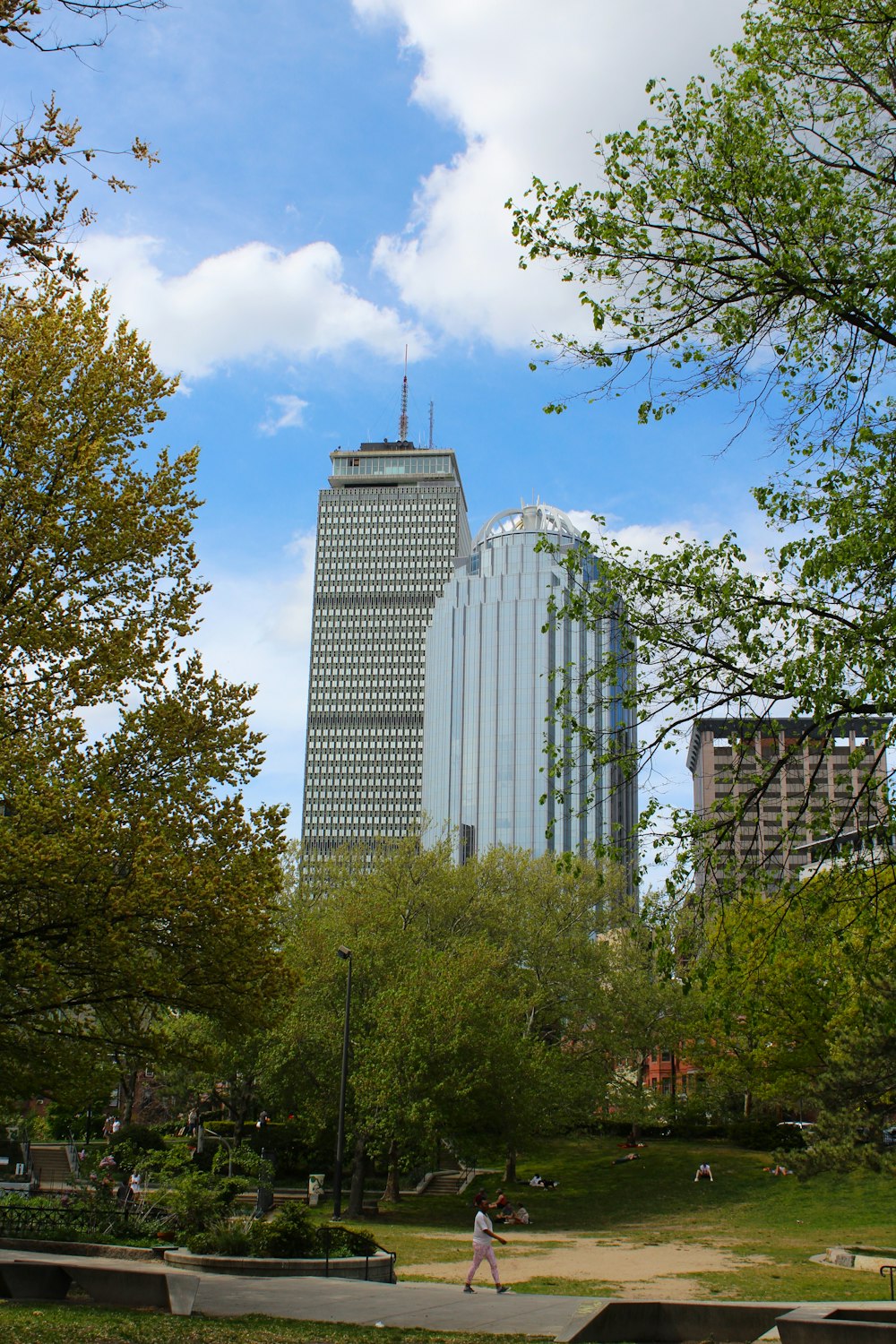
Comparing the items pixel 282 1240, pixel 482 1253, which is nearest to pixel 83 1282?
pixel 282 1240

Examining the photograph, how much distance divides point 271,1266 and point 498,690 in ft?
468

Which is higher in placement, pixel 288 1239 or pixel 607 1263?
pixel 288 1239

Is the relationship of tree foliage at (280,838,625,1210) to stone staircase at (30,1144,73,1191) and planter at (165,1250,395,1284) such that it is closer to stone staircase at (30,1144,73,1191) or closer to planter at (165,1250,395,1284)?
planter at (165,1250,395,1284)

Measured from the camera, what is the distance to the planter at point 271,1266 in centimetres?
1722

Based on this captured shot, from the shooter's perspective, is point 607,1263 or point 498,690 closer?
point 607,1263

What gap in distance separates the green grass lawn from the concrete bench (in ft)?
28.6

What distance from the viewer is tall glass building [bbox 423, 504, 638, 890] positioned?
154250 mm

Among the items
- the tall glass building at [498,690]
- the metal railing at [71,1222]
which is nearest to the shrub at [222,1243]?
the metal railing at [71,1222]

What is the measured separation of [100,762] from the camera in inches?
561

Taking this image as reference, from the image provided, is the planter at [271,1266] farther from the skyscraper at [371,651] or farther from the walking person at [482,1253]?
the skyscraper at [371,651]

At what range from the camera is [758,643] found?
10.6 metres

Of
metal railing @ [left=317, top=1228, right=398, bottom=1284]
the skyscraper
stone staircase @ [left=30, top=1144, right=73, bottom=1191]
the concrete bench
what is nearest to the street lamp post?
metal railing @ [left=317, top=1228, right=398, bottom=1284]

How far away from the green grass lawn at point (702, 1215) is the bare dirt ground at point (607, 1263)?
1.18ft

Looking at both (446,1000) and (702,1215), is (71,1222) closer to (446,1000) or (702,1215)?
(446,1000)
